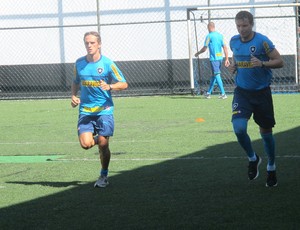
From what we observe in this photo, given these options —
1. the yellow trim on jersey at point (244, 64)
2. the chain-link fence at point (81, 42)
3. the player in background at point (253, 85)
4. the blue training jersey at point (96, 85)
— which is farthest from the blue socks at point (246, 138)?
the chain-link fence at point (81, 42)

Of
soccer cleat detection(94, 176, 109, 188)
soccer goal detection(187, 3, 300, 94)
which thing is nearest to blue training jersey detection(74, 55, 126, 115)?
soccer cleat detection(94, 176, 109, 188)

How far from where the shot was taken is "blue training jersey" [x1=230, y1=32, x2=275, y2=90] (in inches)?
393

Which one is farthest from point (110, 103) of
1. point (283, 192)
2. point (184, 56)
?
point (184, 56)

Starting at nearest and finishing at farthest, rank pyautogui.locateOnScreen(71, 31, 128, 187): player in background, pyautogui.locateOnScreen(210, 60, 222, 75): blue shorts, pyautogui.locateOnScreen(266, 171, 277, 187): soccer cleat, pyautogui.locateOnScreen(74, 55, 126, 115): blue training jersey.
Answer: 1. pyautogui.locateOnScreen(266, 171, 277, 187): soccer cleat
2. pyautogui.locateOnScreen(71, 31, 128, 187): player in background
3. pyautogui.locateOnScreen(74, 55, 126, 115): blue training jersey
4. pyautogui.locateOnScreen(210, 60, 222, 75): blue shorts

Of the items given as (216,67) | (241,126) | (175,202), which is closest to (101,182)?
(175,202)

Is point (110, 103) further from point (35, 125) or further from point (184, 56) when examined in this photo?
point (184, 56)

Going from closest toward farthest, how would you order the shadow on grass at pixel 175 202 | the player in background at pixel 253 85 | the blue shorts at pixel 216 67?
the shadow on grass at pixel 175 202 → the player in background at pixel 253 85 → the blue shorts at pixel 216 67

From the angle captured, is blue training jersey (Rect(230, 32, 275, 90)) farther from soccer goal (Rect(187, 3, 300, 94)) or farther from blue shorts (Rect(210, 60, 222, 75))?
soccer goal (Rect(187, 3, 300, 94))

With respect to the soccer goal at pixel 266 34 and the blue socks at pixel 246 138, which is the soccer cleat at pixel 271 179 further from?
the soccer goal at pixel 266 34

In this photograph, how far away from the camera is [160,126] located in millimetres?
17672

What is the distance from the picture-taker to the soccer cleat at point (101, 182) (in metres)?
10.2

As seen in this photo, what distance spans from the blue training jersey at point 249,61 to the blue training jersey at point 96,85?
56.6 inches

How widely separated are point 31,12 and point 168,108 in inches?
453

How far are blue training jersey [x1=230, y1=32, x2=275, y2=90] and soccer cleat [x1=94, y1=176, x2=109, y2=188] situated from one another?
1.90 m
